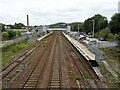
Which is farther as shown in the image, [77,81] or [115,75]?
[115,75]

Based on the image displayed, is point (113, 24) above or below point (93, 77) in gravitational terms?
above

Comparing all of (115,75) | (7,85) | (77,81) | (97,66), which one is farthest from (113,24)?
(7,85)

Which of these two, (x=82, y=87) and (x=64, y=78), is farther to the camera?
(x=64, y=78)

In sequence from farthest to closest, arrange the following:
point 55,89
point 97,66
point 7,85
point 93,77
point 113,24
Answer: point 113,24, point 97,66, point 93,77, point 7,85, point 55,89

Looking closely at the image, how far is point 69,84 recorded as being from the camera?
16.3 m

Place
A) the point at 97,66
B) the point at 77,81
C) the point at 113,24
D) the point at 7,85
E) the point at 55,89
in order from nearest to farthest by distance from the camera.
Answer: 1. the point at 55,89
2. the point at 7,85
3. the point at 77,81
4. the point at 97,66
5. the point at 113,24

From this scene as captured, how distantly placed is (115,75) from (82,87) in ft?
16.7

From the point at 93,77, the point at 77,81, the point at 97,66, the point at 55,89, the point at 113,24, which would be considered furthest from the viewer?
the point at 113,24

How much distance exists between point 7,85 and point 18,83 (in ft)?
2.63

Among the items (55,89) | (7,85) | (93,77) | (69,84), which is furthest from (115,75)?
(7,85)

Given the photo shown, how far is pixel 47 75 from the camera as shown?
19234 mm

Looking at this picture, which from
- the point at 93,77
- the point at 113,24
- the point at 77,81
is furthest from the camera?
the point at 113,24

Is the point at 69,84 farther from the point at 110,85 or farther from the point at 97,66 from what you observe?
the point at 97,66

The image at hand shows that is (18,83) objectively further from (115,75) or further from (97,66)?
(97,66)
